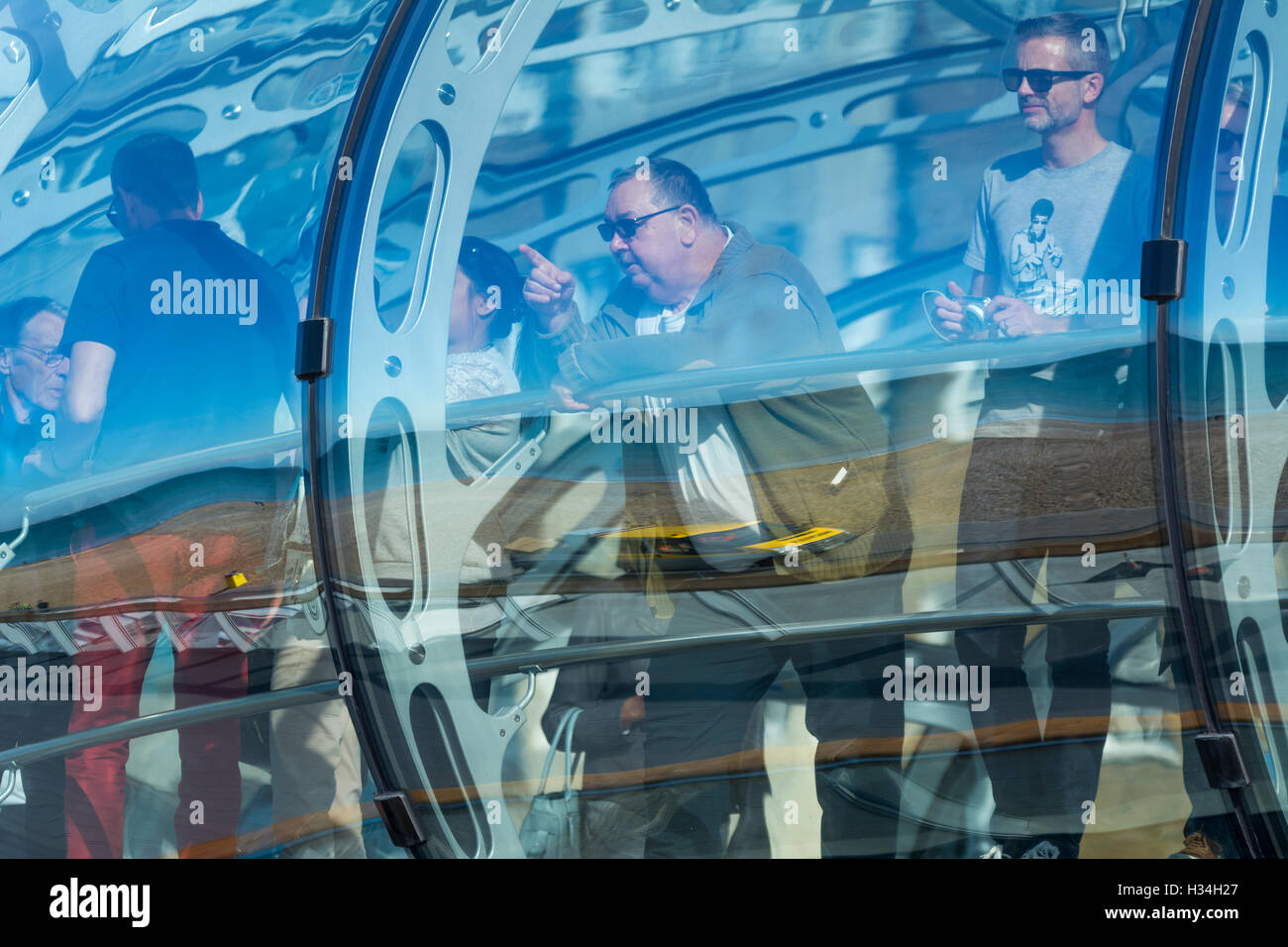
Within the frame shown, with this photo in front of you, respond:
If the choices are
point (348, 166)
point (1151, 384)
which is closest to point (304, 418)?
point (348, 166)

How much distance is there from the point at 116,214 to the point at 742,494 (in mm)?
1530

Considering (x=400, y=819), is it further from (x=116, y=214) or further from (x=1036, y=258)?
(x=1036, y=258)

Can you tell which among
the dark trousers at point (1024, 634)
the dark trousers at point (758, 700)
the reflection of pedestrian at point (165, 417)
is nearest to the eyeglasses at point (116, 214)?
the reflection of pedestrian at point (165, 417)

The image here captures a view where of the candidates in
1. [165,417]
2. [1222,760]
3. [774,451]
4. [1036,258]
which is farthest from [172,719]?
Result: [1222,760]

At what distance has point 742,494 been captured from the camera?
214 cm

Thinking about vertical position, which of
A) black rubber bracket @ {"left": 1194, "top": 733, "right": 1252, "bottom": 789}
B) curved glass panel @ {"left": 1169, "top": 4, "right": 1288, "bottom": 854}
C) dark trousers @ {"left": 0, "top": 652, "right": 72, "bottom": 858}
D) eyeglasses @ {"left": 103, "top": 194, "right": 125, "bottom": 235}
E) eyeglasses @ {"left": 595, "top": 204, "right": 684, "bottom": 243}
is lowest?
black rubber bracket @ {"left": 1194, "top": 733, "right": 1252, "bottom": 789}

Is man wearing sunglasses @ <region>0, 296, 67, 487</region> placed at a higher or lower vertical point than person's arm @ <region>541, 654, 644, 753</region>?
higher

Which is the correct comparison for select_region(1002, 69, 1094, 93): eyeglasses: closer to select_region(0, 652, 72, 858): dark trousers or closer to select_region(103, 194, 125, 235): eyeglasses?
select_region(103, 194, 125, 235): eyeglasses

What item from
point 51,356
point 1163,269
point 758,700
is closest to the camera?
point 1163,269

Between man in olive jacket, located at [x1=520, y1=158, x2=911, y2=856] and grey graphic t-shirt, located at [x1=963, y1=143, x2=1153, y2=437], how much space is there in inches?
12.3

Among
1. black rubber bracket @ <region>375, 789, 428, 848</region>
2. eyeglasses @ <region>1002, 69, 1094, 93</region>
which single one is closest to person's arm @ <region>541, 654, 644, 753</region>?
black rubber bracket @ <region>375, 789, 428, 848</region>

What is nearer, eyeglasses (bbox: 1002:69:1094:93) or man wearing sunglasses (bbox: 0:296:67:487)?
eyeglasses (bbox: 1002:69:1094:93)

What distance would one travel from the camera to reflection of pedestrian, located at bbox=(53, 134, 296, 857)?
2184 millimetres

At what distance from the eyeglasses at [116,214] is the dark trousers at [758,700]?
1496 millimetres
